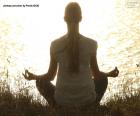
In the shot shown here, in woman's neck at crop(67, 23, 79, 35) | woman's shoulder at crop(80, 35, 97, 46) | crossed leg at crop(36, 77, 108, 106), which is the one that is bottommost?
crossed leg at crop(36, 77, 108, 106)

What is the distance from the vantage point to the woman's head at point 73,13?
203 inches

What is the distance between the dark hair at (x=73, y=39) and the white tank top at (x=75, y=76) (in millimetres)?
60

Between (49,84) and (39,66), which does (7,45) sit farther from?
(49,84)

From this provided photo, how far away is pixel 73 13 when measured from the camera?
17.0 feet

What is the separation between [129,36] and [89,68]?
800cm

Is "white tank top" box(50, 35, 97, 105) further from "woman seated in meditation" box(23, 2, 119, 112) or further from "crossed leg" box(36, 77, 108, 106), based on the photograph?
"crossed leg" box(36, 77, 108, 106)

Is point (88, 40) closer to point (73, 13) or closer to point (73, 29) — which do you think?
point (73, 29)

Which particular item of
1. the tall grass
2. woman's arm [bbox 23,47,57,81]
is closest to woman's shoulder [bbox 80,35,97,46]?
woman's arm [bbox 23,47,57,81]

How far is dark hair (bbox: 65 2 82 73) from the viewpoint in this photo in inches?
201

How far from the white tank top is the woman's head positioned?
7.1 inches

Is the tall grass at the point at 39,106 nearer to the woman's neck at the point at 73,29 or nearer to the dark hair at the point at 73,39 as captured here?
the dark hair at the point at 73,39
